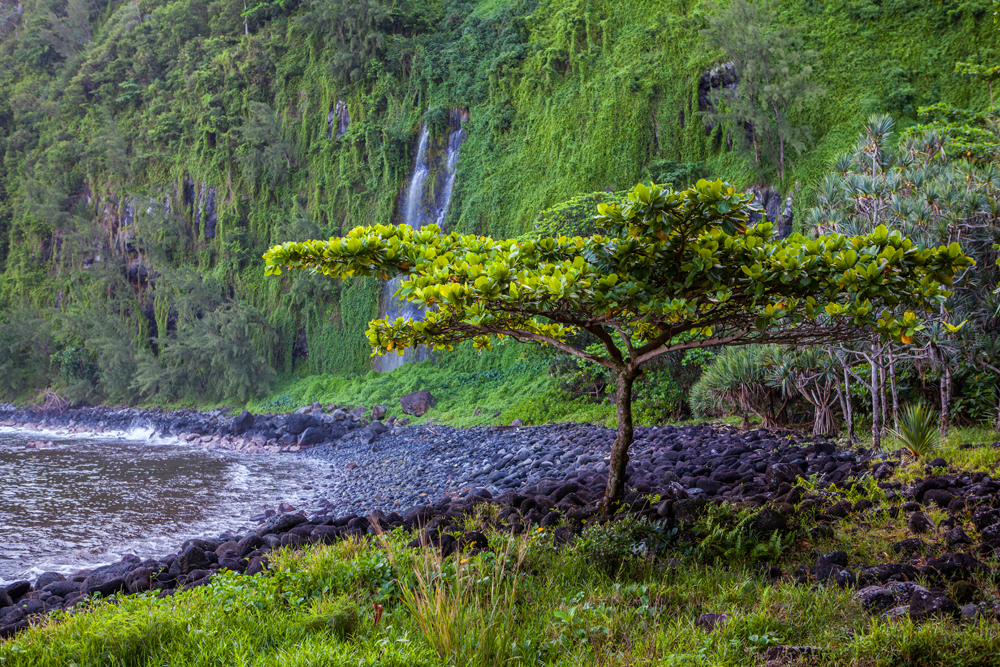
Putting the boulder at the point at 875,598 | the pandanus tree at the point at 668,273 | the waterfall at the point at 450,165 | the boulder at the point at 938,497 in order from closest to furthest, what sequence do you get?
1. the boulder at the point at 875,598
2. the pandanus tree at the point at 668,273
3. the boulder at the point at 938,497
4. the waterfall at the point at 450,165

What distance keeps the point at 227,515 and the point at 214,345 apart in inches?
652

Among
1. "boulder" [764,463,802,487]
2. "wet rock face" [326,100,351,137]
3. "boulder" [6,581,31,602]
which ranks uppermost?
"wet rock face" [326,100,351,137]


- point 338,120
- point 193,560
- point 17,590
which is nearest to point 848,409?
point 193,560

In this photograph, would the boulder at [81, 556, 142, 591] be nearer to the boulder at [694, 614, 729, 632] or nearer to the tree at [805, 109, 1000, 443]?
the boulder at [694, 614, 729, 632]

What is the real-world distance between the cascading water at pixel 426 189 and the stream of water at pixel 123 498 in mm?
9371

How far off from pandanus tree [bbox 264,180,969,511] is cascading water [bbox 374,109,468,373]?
760 inches

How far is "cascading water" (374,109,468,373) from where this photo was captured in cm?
2409

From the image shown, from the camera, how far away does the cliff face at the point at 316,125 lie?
1733 centimetres

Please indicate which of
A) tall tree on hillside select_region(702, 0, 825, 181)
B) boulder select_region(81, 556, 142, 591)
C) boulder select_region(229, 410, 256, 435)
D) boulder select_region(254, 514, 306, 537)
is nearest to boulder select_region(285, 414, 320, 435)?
boulder select_region(229, 410, 256, 435)

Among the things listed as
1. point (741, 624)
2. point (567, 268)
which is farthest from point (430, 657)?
point (567, 268)

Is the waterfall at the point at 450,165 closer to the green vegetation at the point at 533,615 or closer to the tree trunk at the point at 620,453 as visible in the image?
the tree trunk at the point at 620,453

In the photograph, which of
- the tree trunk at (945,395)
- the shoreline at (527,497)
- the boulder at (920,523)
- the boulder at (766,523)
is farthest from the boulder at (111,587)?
the tree trunk at (945,395)

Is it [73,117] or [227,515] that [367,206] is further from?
[73,117]

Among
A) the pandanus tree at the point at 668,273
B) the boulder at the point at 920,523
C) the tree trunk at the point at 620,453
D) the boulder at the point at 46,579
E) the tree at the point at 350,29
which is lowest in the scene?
the boulder at the point at 46,579
